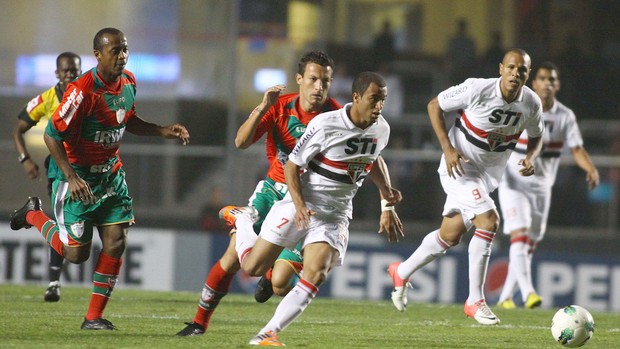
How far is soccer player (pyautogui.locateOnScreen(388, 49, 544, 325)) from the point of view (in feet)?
30.9

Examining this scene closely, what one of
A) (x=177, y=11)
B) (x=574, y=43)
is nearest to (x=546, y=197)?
(x=574, y=43)

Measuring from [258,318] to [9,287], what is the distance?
13.1 feet

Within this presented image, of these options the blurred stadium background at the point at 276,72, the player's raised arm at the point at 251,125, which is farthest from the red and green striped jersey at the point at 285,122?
the blurred stadium background at the point at 276,72

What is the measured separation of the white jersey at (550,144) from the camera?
40.7ft

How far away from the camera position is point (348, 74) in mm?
19203

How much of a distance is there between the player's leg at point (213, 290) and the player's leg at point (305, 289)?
712mm

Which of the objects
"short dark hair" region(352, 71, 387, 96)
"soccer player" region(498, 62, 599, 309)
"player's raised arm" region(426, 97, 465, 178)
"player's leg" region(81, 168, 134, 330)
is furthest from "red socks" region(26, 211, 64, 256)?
"soccer player" region(498, 62, 599, 309)

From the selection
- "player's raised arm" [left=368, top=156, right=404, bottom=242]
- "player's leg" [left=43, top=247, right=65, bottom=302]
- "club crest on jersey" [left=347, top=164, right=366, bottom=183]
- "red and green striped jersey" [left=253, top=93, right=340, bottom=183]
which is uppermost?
"red and green striped jersey" [left=253, top=93, right=340, bottom=183]

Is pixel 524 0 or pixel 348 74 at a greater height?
pixel 524 0

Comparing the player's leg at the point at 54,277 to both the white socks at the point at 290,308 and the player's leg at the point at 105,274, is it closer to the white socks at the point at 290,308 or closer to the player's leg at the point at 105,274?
the player's leg at the point at 105,274

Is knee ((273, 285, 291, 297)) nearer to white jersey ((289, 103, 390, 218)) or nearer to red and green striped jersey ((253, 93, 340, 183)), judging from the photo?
red and green striped jersey ((253, 93, 340, 183))

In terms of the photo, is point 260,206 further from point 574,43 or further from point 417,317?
point 574,43

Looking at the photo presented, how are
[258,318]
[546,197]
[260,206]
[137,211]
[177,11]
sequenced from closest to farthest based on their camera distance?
1. [260,206]
2. [258,318]
3. [546,197]
4. [137,211]
5. [177,11]

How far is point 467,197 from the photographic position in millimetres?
9586
